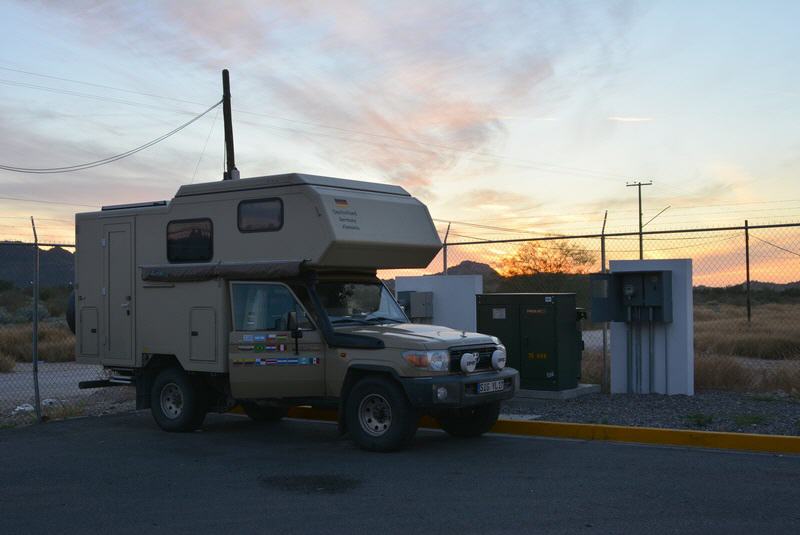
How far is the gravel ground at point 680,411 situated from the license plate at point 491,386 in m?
1.61

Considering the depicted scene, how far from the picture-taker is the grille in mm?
9656

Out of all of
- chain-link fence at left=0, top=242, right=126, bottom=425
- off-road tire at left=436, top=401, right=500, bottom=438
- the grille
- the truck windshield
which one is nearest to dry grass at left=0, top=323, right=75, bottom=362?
chain-link fence at left=0, top=242, right=126, bottom=425

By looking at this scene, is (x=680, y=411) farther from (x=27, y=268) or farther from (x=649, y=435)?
(x=27, y=268)

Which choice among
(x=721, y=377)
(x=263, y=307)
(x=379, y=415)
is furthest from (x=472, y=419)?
(x=721, y=377)

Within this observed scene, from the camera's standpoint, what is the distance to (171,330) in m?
11.4

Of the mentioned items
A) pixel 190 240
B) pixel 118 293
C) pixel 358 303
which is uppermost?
pixel 190 240

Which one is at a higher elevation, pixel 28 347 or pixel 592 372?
pixel 592 372

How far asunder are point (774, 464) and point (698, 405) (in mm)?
3237

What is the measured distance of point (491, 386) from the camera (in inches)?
385

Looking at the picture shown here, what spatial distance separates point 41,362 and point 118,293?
1585cm

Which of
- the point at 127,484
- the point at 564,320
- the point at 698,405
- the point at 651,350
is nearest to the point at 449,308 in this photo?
the point at 564,320

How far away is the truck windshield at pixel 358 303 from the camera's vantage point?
413 inches

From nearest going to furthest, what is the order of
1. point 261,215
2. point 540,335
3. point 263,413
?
point 261,215, point 263,413, point 540,335

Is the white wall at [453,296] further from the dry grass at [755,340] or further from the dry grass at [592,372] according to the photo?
the dry grass at [755,340]
